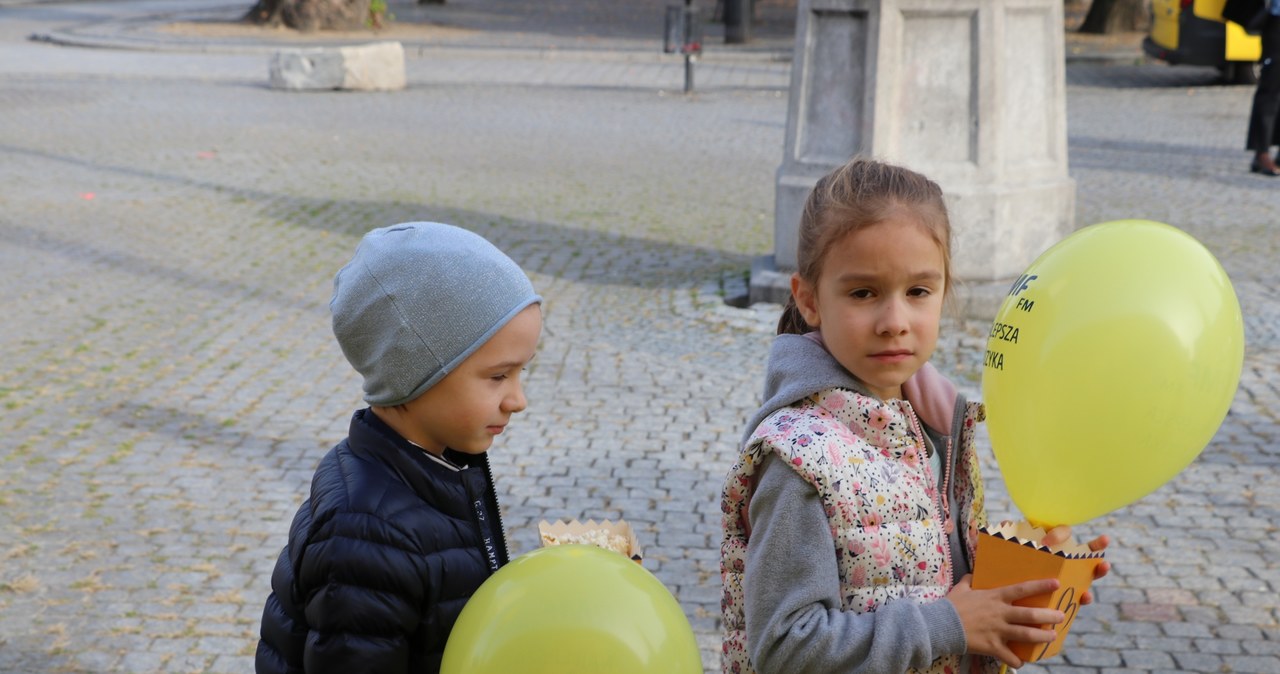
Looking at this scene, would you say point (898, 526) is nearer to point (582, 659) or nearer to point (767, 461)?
point (767, 461)

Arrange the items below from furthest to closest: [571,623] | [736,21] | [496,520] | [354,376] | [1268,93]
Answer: [736,21] < [1268,93] < [354,376] < [496,520] < [571,623]

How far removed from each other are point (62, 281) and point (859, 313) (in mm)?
7007

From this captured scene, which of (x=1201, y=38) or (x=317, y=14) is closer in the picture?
(x=1201, y=38)

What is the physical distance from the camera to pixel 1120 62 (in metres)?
20.1

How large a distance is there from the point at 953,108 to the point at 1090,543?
552 cm

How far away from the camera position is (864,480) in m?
2.05

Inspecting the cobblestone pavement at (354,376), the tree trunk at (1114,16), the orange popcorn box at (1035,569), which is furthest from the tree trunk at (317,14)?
the orange popcorn box at (1035,569)

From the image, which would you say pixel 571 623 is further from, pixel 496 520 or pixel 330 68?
pixel 330 68

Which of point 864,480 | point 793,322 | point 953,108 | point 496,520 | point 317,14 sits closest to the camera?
point 864,480

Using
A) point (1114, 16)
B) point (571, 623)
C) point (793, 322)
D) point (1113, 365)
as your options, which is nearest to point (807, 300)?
point (793, 322)

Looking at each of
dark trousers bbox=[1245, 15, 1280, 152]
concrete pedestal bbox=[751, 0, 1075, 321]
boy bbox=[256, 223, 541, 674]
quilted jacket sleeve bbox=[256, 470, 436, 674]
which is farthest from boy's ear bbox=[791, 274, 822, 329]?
dark trousers bbox=[1245, 15, 1280, 152]

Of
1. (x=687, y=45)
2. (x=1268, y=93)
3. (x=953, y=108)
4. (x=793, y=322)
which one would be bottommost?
(x=687, y=45)

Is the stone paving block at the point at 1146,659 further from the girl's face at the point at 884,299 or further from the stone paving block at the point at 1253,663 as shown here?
the girl's face at the point at 884,299

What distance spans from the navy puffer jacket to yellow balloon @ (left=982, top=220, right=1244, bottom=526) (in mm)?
878
